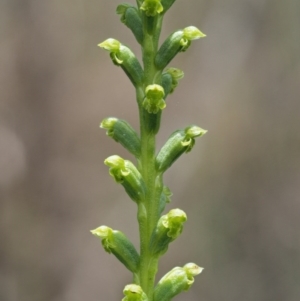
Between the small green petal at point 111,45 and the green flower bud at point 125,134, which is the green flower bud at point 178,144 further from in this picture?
the small green petal at point 111,45

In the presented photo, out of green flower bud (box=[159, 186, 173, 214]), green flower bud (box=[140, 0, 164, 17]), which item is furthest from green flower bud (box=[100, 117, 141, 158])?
green flower bud (box=[140, 0, 164, 17])

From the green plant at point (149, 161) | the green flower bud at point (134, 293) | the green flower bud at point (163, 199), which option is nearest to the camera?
the green flower bud at point (134, 293)

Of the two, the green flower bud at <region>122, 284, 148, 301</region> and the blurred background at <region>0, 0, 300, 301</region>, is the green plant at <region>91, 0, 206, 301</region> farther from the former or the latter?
the blurred background at <region>0, 0, 300, 301</region>

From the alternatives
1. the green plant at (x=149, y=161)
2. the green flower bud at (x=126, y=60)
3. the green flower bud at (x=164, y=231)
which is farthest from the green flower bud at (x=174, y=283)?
the green flower bud at (x=126, y=60)

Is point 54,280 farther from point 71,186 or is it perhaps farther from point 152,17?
point 152,17

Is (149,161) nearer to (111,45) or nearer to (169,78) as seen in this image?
(169,78)

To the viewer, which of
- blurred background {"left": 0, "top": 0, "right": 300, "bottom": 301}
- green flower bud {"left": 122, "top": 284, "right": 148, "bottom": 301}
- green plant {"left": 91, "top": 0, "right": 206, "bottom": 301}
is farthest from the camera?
blurred background {"left": 0, "top": 0, "right": 300, "bottom": 301}

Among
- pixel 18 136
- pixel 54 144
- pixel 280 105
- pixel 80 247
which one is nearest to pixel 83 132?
pixel 54 144
